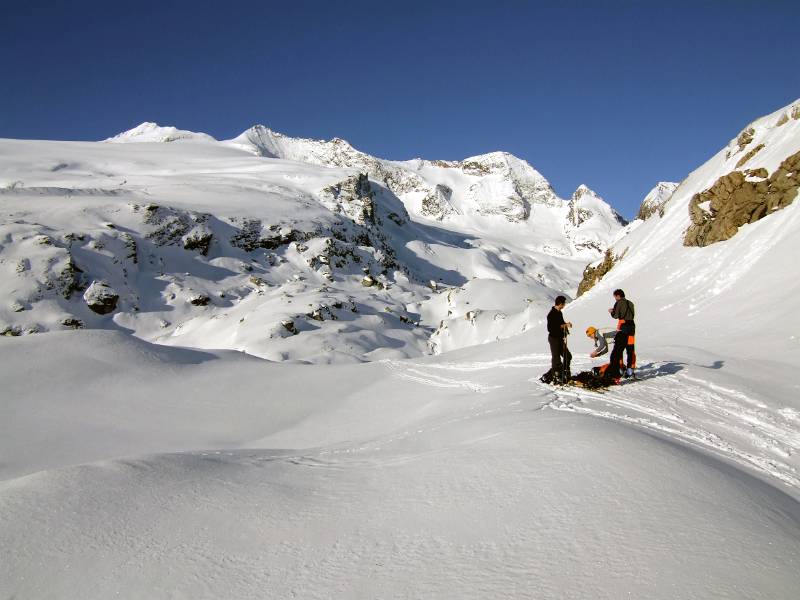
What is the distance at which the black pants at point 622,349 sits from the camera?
29.3 feet

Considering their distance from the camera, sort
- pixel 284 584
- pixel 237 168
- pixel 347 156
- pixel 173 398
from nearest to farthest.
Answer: pixel 284 584
pixel 173 398
pixel 237 168
pixel 347 156

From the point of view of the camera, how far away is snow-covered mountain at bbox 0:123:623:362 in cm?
3784

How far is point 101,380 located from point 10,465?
4064mm

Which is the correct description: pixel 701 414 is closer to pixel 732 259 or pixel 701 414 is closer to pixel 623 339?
pixel 623 339

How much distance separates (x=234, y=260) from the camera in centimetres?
5331

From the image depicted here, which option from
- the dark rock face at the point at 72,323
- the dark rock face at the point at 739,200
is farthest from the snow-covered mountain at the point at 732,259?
the dark rock face at the point at 72,323

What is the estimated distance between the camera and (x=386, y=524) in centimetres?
397

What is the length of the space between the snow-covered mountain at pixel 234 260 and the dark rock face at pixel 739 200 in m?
17.0

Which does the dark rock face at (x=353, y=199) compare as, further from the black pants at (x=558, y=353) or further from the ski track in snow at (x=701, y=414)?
the ski track in snow at (x=701, y=414)

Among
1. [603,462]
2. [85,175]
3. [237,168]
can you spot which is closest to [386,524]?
[603,462]

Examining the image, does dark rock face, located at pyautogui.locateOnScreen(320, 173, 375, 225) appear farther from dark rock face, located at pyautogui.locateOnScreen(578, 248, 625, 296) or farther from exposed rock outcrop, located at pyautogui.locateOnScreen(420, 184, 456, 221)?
exposed rock outcrop, located at pyautogui.locateOnScreen(420, 184, 456, 221)

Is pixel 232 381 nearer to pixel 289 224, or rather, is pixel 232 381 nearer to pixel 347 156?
pixel 289 224

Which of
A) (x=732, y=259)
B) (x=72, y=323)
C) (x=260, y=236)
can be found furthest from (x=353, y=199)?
(x=732, y=259)

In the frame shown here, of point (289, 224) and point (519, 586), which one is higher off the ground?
point (289, 224)
